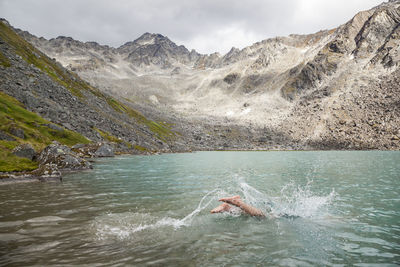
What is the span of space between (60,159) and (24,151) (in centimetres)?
499

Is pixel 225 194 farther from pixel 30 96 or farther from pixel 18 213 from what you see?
pixel 30 96

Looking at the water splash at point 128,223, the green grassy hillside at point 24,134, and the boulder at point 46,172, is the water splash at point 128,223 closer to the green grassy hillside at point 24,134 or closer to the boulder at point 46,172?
the boulder at point 46,172

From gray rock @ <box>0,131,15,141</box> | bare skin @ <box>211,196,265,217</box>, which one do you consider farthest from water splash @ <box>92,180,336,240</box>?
gray rock @ <box>0,131,15,141</box>

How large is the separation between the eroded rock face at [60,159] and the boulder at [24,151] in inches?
48.5

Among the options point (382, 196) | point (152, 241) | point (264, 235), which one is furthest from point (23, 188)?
point (382, 196)

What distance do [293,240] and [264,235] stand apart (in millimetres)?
1349

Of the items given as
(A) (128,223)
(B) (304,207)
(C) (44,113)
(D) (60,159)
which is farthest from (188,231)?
(C) (44,113)

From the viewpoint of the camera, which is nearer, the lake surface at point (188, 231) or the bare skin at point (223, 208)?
the lake surface at point (188, 231)

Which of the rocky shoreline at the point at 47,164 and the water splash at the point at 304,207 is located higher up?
the rocky shoreline at the point at 47,164

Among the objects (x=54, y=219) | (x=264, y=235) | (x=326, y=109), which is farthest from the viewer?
(x=326, y=109)

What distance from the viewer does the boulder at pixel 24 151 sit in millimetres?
33625

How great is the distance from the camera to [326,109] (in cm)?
19912

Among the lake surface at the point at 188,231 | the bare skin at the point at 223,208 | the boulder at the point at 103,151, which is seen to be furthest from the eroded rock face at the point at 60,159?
the bare skin at the point at 223,208

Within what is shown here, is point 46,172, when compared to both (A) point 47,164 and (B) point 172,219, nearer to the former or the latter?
(A) point 47,164
